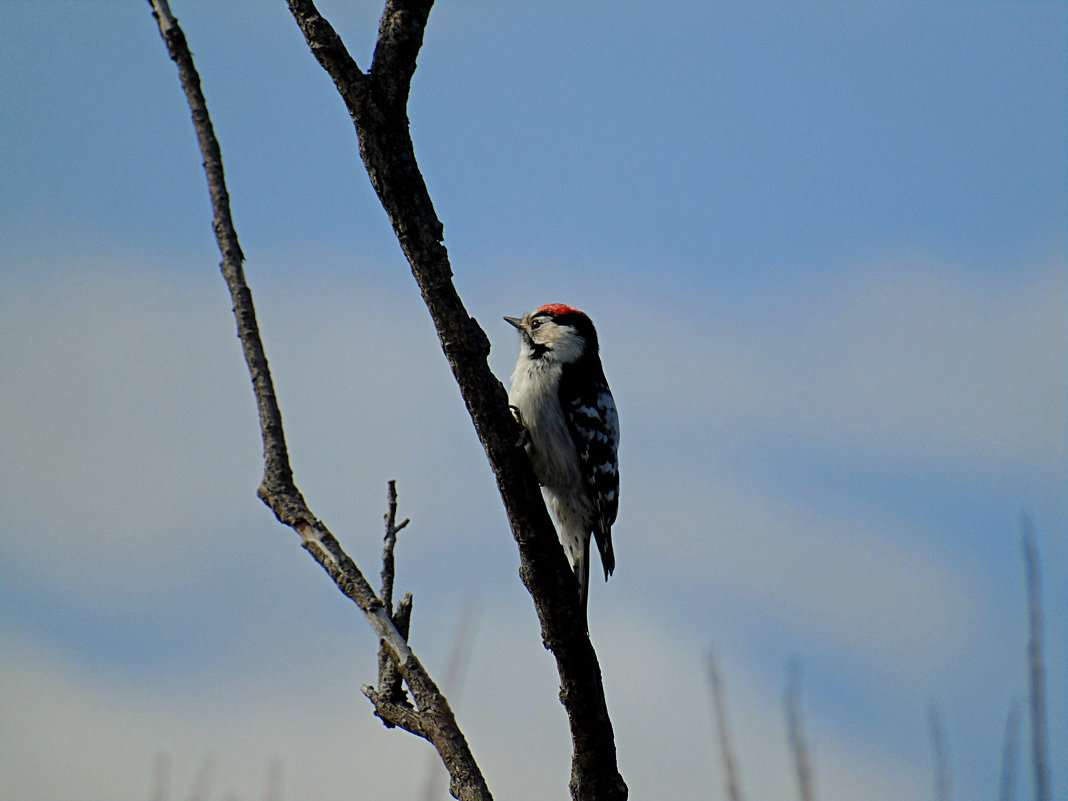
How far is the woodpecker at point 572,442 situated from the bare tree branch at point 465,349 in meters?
1.49

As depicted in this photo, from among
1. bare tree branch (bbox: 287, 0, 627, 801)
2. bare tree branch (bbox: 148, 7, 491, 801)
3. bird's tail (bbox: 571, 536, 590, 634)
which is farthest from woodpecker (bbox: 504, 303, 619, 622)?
bare tree branch (bbox: 148, 7, 491, 801)

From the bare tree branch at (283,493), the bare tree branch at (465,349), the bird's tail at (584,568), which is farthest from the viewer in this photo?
the bird's tail at (584,568)

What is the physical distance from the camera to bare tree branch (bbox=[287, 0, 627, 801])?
325 centimetres

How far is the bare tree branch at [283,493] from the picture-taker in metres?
3.55

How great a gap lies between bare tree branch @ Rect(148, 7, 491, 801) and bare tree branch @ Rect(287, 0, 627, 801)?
1.70 ft

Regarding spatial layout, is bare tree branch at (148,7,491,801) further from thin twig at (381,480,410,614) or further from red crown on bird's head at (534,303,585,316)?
red crown on bird's head at (534,303,585,316)

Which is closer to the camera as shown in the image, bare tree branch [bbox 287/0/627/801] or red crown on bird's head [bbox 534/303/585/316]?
bare tree branch [bbox 287/0/627/801]

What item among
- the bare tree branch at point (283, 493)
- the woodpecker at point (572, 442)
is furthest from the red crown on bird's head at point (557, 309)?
the bare tree branch at point (283, 493)

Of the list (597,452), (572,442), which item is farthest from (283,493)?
(597,452)

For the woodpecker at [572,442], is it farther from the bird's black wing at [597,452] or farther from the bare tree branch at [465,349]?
the bare tree branch at [465,349]

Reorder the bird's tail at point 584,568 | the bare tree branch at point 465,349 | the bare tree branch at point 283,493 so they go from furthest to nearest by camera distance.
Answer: the bird's tail at point 584,568, the bare tree branch at point 283,493, the bare tree branch at point 465,349

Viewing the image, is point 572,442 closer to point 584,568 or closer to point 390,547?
point 584,568

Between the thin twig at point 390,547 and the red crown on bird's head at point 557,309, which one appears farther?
the red crown on bird's head at point 557,309

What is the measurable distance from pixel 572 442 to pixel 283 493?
2.17 metres
